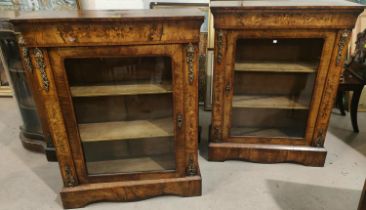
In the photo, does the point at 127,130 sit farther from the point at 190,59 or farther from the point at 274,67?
the point at 274,67

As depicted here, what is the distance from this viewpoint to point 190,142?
161 centimetres

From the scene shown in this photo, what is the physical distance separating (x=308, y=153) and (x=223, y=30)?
108cm

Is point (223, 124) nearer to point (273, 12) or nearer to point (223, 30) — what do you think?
point (223, 30)

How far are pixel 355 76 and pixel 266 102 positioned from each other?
3.01 feet

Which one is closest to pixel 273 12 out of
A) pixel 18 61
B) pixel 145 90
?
pixel 145 90

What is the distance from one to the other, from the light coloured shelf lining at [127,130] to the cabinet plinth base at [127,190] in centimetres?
29

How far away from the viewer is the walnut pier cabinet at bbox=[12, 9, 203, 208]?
4.22 feet

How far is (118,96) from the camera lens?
5.14 feet

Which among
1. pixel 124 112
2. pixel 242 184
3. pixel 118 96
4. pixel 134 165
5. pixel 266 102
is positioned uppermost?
pixel 118 96

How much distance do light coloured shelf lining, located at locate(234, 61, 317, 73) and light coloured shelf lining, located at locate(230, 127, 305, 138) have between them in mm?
437

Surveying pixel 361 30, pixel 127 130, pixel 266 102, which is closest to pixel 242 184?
pixel 266 102

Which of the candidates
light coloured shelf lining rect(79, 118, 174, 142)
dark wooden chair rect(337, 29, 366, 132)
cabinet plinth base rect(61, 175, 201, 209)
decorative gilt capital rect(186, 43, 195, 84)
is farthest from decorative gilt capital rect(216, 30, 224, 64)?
dark wooden chair rect(337, 29, 366, 132)

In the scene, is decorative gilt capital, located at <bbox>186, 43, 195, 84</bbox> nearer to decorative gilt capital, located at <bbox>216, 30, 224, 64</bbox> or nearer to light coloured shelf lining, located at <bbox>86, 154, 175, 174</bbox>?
decorative gilt capital, located at <bbox>216, 30, 224, 64</bbox>

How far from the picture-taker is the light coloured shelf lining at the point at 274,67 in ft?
6.01
